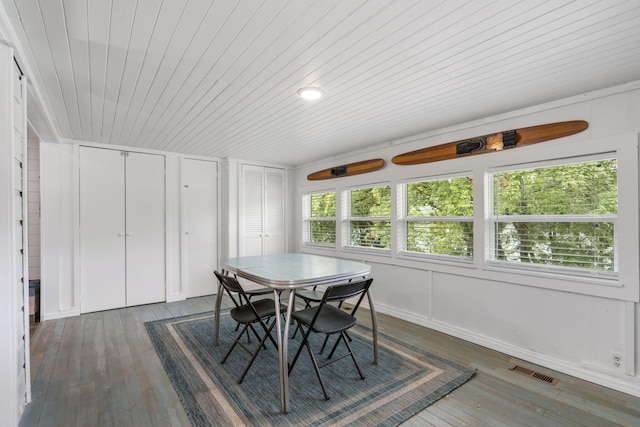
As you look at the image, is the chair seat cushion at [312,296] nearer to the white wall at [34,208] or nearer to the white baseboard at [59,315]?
the white baseboard at [59,315]

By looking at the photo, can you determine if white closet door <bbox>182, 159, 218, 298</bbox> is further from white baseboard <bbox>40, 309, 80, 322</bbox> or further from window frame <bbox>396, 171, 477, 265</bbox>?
window frame <bbox>396, 171, 477, 265</bbox>

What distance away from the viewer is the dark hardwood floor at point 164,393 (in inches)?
76.9

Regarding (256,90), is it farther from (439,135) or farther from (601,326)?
(601,326)

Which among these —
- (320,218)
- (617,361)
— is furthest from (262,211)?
(617,361)

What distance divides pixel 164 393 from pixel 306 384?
1051 millimetres

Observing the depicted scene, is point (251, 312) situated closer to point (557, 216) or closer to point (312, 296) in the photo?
point (312, 296)

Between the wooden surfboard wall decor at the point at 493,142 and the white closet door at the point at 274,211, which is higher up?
the wooden surfboard wall decor at the point at 493,142

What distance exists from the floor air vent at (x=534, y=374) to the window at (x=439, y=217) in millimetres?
1106

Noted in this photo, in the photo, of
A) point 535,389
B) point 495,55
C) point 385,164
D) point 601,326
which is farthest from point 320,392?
point 385,164

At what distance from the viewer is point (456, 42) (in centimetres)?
174

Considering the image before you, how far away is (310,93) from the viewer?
2.42 m

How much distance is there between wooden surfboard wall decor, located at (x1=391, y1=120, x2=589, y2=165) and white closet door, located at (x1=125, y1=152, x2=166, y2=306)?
Result: 3587mm

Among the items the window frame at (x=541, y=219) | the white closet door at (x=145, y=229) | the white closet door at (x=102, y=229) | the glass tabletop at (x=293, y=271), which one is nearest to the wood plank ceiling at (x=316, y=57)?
the window frame at (x=541, y=219)

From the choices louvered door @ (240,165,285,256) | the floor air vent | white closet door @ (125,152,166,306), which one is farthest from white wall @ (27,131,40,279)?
the floor air vent
